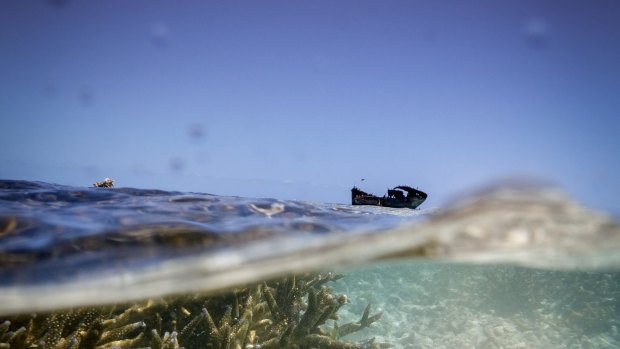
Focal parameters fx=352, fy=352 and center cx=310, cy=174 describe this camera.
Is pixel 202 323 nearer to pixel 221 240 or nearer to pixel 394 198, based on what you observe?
pixel 221 240

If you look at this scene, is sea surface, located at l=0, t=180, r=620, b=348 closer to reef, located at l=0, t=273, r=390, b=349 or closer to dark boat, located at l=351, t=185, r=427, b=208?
reef, located at l=0, t=273, r=390, b=349

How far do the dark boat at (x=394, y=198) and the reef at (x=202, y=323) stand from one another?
2842 mm

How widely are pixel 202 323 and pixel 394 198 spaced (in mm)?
6329

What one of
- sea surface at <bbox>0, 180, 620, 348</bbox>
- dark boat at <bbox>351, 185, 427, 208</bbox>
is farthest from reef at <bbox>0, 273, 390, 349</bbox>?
dark boat at <bbox>351, 185, 427, 208</bbox>

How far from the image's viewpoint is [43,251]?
4.67m

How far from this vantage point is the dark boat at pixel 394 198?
9891mm

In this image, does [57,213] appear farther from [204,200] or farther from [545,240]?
[545,240]

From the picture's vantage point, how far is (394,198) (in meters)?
10.5

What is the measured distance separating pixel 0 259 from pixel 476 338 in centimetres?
1772

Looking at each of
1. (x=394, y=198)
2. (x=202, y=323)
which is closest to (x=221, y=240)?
(x=202, y=323)

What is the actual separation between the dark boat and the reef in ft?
9.33

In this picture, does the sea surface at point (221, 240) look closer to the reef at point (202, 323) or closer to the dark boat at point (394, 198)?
the reef at point (202, 323)

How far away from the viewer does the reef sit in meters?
4.86

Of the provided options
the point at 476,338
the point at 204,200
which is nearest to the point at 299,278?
the point at 204,200
